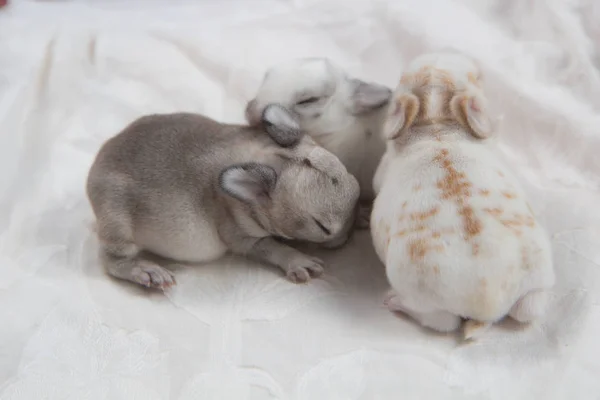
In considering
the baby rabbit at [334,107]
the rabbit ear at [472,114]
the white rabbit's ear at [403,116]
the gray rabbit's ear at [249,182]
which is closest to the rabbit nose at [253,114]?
the baby rabbit at [334,107]

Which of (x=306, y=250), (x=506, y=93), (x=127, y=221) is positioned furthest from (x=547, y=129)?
(x=127, y=221)

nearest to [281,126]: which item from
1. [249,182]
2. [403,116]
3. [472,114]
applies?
[249,182]

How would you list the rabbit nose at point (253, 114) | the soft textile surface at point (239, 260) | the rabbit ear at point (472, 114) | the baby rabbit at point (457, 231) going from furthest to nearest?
the rabbit nose at point (253, 114), the rabbit ear at point (472, 114), the soft textile surface at point (239, 260), the baby rabbit at point (457, 231)

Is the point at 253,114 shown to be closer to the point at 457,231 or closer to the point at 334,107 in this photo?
the point at 334,107

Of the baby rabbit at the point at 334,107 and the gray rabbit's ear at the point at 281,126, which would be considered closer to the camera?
the gray rabbit's ear at the point at 281,126

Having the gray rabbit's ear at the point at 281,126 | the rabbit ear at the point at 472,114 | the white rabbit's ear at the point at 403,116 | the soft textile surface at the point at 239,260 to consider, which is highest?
the rabbit ear at the point at 472,114

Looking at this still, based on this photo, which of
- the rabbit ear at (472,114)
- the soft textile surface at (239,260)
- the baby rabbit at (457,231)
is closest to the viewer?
the baby rabbit at (457,231)

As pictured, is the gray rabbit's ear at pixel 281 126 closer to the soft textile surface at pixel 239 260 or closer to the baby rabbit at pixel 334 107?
the baby rabbit at pixel 334 107
